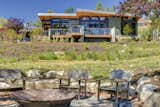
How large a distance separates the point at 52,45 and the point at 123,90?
1454 cm

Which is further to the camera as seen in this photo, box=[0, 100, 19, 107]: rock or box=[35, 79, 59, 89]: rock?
box=[35, 79, 59, 89]: rock

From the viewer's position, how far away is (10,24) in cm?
3850

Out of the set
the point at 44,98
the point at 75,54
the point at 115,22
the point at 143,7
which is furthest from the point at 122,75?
the point at 115,22

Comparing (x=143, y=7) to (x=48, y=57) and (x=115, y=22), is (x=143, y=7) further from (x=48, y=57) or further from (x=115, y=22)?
(x=115, y=22)

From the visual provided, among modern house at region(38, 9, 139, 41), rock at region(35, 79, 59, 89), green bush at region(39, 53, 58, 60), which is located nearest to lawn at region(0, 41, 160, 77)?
green bush at region(39, 53, 58, 60)

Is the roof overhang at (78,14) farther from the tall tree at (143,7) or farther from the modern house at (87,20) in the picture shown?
the tall tree at (143,7)

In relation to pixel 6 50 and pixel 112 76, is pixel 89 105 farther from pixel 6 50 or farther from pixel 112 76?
pixel 6 50

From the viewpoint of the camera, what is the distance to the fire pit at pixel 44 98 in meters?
5.54

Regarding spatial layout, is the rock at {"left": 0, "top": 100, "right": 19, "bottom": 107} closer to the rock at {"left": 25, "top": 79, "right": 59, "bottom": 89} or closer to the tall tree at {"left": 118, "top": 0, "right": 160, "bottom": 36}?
the rock at {"left": 25, "top": 79, "right": 59, "bottom": 89}

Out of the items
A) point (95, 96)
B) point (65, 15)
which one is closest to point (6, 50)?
point (95, 96)

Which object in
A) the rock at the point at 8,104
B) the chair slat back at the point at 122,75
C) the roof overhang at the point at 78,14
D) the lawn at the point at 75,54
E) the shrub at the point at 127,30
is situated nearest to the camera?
the rock at the point at 8,104

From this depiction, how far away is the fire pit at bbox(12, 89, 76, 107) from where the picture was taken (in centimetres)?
554

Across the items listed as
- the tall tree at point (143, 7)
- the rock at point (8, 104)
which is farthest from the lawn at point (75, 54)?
the rock at point (8, 104)

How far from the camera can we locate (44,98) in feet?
19.0
